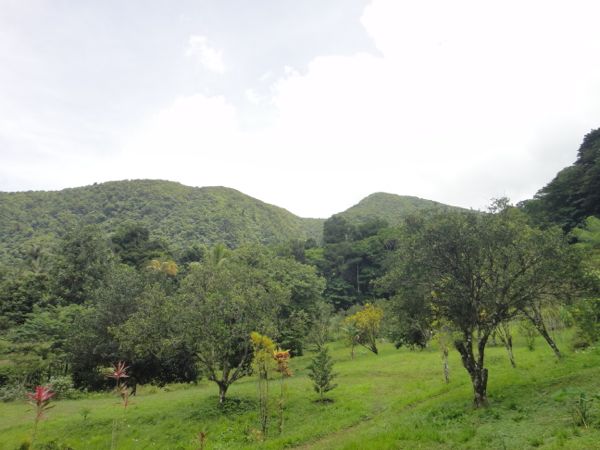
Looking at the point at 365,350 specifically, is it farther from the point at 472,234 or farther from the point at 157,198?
the point at 157,198

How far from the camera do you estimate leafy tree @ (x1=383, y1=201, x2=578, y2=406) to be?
1720 centimetres

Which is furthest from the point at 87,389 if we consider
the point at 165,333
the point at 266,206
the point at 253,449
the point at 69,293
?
the point at 266,206

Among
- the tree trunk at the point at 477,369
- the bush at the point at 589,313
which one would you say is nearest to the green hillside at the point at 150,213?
the tree trunk at the point at 477,369

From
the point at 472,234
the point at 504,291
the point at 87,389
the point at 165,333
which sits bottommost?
the point at 87,389

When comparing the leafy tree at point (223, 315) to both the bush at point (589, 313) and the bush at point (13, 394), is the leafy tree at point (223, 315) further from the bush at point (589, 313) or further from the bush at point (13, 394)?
the bush at point (13, 394)

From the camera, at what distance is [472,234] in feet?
58.2

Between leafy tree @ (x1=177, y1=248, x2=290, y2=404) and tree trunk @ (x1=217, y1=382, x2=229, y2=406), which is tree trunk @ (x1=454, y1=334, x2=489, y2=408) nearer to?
leafy tree @ (x1=177, y1=248, x2=290, y2=404)

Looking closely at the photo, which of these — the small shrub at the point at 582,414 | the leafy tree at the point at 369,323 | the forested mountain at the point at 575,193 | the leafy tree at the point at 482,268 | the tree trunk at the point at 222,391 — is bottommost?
the tree trunk at the point at 222,391

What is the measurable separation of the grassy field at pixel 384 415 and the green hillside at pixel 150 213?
75.6 metres

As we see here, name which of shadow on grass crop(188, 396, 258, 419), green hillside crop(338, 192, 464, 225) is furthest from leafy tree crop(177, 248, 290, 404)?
green hillside crop(338, 192, 464, 225)

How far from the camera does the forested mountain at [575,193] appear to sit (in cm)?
5106

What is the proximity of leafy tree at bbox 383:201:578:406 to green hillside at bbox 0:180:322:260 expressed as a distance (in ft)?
292

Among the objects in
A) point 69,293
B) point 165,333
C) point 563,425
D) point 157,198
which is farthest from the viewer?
point 157,198

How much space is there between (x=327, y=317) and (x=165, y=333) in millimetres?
27835
